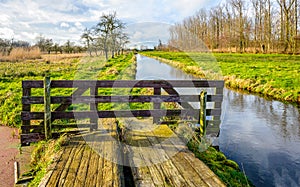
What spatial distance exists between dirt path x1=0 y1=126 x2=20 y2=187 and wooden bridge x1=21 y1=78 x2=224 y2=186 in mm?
496

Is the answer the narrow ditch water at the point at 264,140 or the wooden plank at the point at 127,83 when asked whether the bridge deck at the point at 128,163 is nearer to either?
the wooden plank at the point at 127,83

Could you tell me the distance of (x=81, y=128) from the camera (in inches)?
222

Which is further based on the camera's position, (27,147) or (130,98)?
(27,147)

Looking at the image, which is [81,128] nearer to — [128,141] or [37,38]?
[128,141]

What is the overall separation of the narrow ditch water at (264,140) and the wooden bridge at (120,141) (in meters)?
0.99

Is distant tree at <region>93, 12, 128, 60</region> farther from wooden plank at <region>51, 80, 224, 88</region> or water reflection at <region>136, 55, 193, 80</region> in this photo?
wooden plank at <region>51, 80, 224, 88</region>

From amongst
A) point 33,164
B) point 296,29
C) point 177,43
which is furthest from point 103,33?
point 177,43

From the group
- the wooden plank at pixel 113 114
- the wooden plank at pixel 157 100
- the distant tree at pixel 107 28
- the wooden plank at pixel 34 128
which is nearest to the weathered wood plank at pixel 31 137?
the wooden plank at pixel 34 128

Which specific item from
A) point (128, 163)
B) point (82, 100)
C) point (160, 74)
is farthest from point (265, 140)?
point (160, 74)

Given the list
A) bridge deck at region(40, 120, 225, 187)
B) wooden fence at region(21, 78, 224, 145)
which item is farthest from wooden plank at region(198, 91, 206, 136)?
bridge deck at region(40, 120, 225, 187)

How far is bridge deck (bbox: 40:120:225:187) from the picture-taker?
3344mm

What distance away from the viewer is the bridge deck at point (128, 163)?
132 inches

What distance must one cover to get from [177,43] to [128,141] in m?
68.7

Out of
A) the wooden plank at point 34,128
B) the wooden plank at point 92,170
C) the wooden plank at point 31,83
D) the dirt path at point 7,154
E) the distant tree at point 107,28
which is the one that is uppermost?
the distant tree at point 107,28
